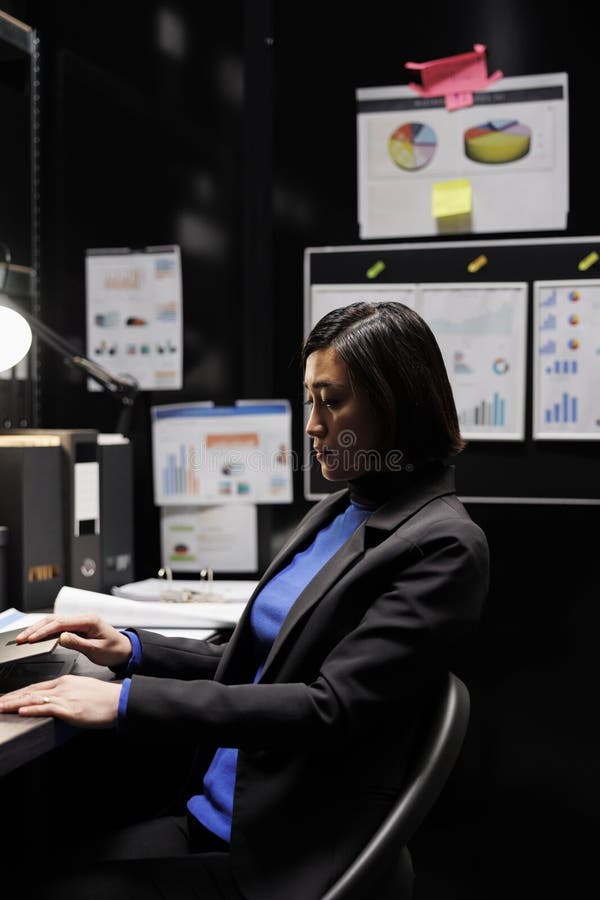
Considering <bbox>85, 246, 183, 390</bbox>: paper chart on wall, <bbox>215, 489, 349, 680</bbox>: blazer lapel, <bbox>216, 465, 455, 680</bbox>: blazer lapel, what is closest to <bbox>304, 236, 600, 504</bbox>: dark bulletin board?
<bbox>85, 246, 183, 390</bbox>: paper chart on wall

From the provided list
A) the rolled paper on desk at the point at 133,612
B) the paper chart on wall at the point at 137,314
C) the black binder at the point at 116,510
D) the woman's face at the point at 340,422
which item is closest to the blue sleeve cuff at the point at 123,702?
the woman's face at the point at 340,422

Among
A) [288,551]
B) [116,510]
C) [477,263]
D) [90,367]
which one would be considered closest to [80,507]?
[116,510]

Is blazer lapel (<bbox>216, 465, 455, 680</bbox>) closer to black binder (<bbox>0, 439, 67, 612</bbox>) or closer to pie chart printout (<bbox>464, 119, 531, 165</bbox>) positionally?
black binder (<bbox>0, 439, 67, 612</bbox>)

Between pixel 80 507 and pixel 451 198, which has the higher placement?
pixel 451 198

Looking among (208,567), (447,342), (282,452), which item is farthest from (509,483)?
(208,567)

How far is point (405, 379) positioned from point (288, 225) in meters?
1.02

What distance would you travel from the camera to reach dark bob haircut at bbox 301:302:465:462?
1.18 meters

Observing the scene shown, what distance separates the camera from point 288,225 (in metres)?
2.09

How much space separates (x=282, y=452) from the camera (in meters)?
2.11

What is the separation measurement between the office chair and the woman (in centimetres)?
2

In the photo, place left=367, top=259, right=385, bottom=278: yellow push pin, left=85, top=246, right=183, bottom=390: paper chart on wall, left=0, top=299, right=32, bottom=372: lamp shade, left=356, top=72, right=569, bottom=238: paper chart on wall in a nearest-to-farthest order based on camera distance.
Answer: left=0, top=299, right=32, bottom=372: lamp shade < left=356, top=72, right=569, bottom=238: paper chart on wall < left=367, top=259, right=385, bottom=278: yellow push pin < left=85, top=246, right=183, bottom=390: paper chart on wall

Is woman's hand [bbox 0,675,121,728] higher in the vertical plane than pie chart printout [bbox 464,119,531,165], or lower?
lower

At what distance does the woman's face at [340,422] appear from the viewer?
121 centimetres

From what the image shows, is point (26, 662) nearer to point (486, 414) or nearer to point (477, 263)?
point (486, 414)
